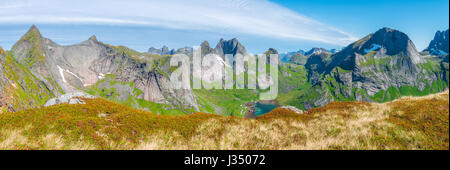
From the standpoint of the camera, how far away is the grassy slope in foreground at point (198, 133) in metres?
9.92

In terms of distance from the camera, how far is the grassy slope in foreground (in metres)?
9.92

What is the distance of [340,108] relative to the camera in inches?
868

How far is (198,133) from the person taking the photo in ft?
44.8

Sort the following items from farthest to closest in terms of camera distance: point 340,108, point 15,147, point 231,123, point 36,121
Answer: point 340,108 → point 231,123 → point 36,121 → point 15,147
